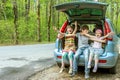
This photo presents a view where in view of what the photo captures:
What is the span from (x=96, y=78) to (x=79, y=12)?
7.30ft

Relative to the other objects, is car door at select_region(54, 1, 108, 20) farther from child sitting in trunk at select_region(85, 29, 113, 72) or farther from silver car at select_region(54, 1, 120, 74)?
child sitting in trunk at select_region(85, 29, 113, 72)

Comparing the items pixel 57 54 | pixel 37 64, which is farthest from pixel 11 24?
pixel 57 54

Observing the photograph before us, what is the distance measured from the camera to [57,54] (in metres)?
8.21

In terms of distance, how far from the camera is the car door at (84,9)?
24.5 ft

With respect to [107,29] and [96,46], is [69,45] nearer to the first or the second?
[96,46]

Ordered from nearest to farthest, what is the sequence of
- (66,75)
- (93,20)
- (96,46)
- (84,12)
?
(96,46)
(66,75)
(84,12)
(93,20)

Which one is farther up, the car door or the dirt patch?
the car door

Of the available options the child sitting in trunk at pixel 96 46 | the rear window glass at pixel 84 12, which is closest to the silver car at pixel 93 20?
the rear window glass at pixel 84 12

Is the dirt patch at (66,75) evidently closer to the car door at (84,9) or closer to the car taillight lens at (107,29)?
the car taillight lens at (107,29)

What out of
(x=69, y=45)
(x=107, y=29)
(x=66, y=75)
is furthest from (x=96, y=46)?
(x=66, y=75)

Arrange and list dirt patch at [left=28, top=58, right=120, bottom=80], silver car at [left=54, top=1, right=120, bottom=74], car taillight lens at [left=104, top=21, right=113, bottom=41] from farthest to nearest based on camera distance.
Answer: car taillight lens at [left=104, top=21, right=113, bottom=41]
dirt patch at [left=28, top=58, right=120, bottom=80]
silver car at [left=54, top=1, right=120, bottom=74]

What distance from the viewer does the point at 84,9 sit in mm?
8312

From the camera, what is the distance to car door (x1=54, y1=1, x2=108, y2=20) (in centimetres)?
745

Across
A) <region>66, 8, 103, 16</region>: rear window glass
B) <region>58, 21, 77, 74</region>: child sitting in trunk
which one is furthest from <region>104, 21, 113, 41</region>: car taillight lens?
<region>58, 21, 77, 74</region>: child sitting in trunk
